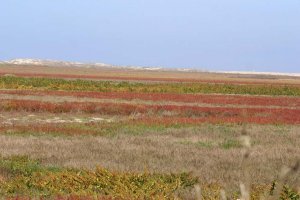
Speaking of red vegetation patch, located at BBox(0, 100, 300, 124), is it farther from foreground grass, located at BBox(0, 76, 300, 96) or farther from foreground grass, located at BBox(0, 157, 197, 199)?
foreground grass, located at BBox(0, 76, 300, 96)

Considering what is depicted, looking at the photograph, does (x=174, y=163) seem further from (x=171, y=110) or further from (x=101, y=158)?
(x=171, y=110)

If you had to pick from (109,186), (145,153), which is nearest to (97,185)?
(109,186)

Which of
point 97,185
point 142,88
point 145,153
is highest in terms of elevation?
point 97,185

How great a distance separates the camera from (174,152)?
621 inches

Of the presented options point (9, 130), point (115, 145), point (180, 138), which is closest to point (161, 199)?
point (115, 145)

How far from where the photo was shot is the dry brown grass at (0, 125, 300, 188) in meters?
12.9

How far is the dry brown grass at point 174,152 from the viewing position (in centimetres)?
1291

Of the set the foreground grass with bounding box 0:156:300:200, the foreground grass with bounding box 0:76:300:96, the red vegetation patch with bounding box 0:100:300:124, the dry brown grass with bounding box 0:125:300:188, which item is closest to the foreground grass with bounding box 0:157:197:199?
the foreground grass with bounding box 0:156:300:200

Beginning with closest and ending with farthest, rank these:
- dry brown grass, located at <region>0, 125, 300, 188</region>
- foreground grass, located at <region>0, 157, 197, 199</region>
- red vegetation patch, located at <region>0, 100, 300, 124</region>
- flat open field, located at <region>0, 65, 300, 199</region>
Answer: foreground grass, located at <region>0, 157, 197, 199</region>
flat open field, located at <region>0, 65, 300, 199</region>
dry brown grass, located at <region>0, 125, 300, 188</region>
red vegetation patch, located at <region>0, 100, 300, 124</region>

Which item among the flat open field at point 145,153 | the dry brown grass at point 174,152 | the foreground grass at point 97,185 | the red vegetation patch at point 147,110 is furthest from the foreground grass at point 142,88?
the foreground grass at point 97,185

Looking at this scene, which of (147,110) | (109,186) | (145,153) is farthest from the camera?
(147,110)

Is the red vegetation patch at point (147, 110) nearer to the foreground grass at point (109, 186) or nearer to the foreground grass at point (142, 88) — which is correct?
the foreground grass at point (109, 186)

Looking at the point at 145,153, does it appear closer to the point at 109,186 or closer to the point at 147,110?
the point at 109,186

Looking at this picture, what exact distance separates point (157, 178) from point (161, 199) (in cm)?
284
